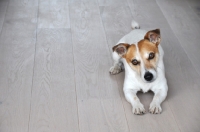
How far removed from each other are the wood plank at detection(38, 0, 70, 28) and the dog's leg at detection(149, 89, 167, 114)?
1402 millimetres

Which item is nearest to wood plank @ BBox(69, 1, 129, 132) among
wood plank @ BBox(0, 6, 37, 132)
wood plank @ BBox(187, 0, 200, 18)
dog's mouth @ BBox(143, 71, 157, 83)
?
dog's mouth @ BBox(143, 71, 157, 83)

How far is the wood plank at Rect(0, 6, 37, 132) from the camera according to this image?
87.7 inches

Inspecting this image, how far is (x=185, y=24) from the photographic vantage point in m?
3.47

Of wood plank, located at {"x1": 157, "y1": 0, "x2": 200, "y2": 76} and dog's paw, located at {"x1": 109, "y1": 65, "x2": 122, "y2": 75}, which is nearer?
dog's paw, located at {"x1": 109, "y1": 65, "x2": 122, "y2": 75}

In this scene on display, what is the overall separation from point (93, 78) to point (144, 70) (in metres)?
0.57

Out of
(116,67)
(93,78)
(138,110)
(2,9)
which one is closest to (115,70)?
(116,67)

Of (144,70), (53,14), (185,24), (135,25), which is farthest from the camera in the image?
(53,14)

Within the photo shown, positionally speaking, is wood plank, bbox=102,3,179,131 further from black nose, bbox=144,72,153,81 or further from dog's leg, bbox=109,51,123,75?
black nose, bbox=144,72,153,81

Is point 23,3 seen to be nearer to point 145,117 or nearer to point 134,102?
point 134,102

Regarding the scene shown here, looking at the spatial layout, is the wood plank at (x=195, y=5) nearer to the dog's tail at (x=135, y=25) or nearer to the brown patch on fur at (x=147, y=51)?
the dog's tail at (x=135, y=25)

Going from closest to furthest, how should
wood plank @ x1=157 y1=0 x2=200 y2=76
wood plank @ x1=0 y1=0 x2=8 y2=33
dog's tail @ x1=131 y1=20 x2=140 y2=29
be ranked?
1. wood plank @ x1=157 y1=0 x2=200 y2=76
2. dog's tail @ x1=131 y1=20 x2=140 y2=29
3. wood plank @ x1=0 y1=0 x2=8 y2=33

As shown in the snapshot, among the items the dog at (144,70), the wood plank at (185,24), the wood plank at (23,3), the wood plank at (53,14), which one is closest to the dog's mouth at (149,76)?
the dog at (144,70)

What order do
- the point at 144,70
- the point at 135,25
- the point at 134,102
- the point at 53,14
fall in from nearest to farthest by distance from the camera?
the point at 144,70 → the point at 134,102 → the point at 135,25 → the point at 53,14

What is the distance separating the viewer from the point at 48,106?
2340 millimetres
